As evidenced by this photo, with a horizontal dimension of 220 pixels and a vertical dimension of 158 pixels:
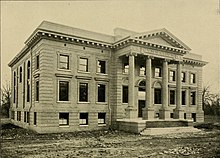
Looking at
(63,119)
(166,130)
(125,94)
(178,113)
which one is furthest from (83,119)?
(178,113)

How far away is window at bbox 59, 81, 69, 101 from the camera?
66.5ft

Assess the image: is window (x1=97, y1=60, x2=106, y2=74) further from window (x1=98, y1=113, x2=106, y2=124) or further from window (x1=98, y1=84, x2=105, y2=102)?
window (x1=98, y1=113, x2=106, y2=124)

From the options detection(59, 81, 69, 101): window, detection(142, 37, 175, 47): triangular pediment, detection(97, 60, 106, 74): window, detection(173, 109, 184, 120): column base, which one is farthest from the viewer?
detection(173, 109, 184, 120): column base

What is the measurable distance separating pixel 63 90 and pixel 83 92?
2.08 meters

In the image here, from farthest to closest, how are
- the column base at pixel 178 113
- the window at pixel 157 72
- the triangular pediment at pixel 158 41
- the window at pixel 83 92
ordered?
the window at pixel 157 72
the column base at pixel 178 113
the triangular pediment at pixel 158 41
the window at pixel 83 92

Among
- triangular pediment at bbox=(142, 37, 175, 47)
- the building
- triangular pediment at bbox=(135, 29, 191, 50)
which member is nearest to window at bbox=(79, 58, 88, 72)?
the building

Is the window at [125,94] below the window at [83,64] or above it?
below

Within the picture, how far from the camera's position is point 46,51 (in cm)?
1938

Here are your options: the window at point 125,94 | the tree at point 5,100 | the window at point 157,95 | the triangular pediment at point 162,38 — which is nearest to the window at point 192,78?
the window at point 157,95

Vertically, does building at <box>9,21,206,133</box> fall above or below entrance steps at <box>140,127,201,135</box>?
above

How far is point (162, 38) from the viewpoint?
78.9ft

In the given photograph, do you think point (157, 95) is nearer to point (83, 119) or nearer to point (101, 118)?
point (101, 118)

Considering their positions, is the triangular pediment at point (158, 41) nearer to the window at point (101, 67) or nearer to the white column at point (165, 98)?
the white column at point (165, 98)

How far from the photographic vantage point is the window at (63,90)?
20.3 meters
